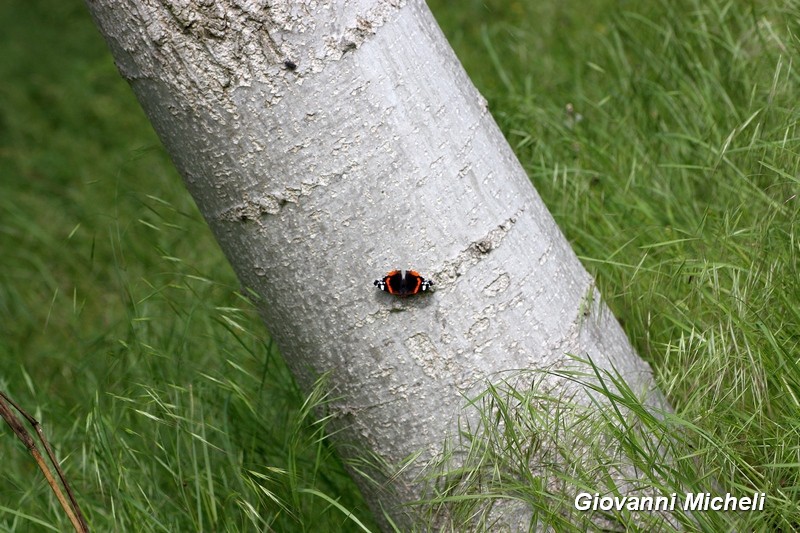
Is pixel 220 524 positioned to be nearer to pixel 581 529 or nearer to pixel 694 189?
pixel 581 529

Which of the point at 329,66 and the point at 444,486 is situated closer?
the point at 329,66

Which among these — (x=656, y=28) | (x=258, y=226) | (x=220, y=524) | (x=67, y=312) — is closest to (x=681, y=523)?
(x=258, y=226)

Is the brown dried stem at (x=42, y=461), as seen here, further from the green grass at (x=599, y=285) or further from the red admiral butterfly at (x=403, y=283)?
the red admiral butterfly at (x=403, y=283)

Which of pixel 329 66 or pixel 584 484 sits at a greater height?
pixel 329 66

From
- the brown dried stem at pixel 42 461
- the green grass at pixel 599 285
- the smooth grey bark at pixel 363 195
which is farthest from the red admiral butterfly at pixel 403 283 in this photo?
the brown dried stem at pixel 42 461

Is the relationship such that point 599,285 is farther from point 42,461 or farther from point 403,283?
point 42,461

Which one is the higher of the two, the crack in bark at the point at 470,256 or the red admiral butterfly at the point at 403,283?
the red admiral butterfly at the point at 403,283
